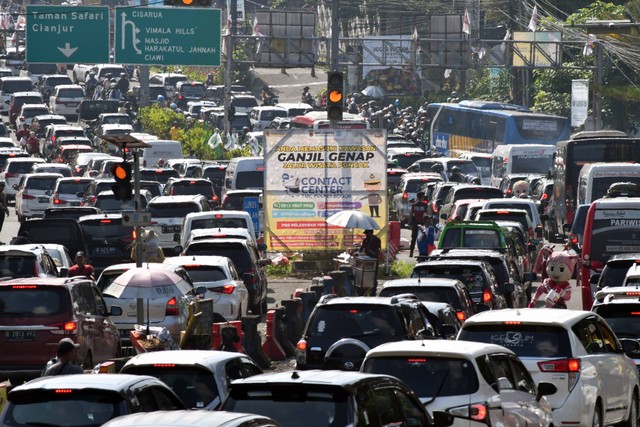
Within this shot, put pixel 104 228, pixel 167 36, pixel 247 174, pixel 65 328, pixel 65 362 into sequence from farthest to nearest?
pixel 167 36 < pixel 247 174 < pixel 104 228 < pixel 65 328 < pixel 65 362

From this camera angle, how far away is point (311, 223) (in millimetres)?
34562

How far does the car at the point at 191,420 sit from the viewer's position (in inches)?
359

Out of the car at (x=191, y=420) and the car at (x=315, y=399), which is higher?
the car at (x=191, y=420)

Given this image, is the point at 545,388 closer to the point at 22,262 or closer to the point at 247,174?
the point at 22,262

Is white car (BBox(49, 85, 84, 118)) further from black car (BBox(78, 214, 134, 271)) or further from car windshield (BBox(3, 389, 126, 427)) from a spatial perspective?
car windshield (BBox(3, 389, 126, 427))

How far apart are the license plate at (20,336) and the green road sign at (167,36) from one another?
110ft

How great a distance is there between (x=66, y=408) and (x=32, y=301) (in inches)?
337

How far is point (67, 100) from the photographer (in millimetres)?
82625

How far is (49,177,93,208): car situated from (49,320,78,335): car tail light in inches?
907

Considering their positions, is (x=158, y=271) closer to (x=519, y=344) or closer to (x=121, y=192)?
(x=121, y=192)

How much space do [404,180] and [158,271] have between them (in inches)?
1117

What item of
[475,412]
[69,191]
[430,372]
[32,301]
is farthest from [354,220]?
[475,412]

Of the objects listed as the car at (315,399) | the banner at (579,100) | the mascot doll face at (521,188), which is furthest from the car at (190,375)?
the banner at (579,100)

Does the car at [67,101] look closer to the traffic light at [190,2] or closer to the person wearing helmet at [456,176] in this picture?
the person wearing helmet at [456,176]
